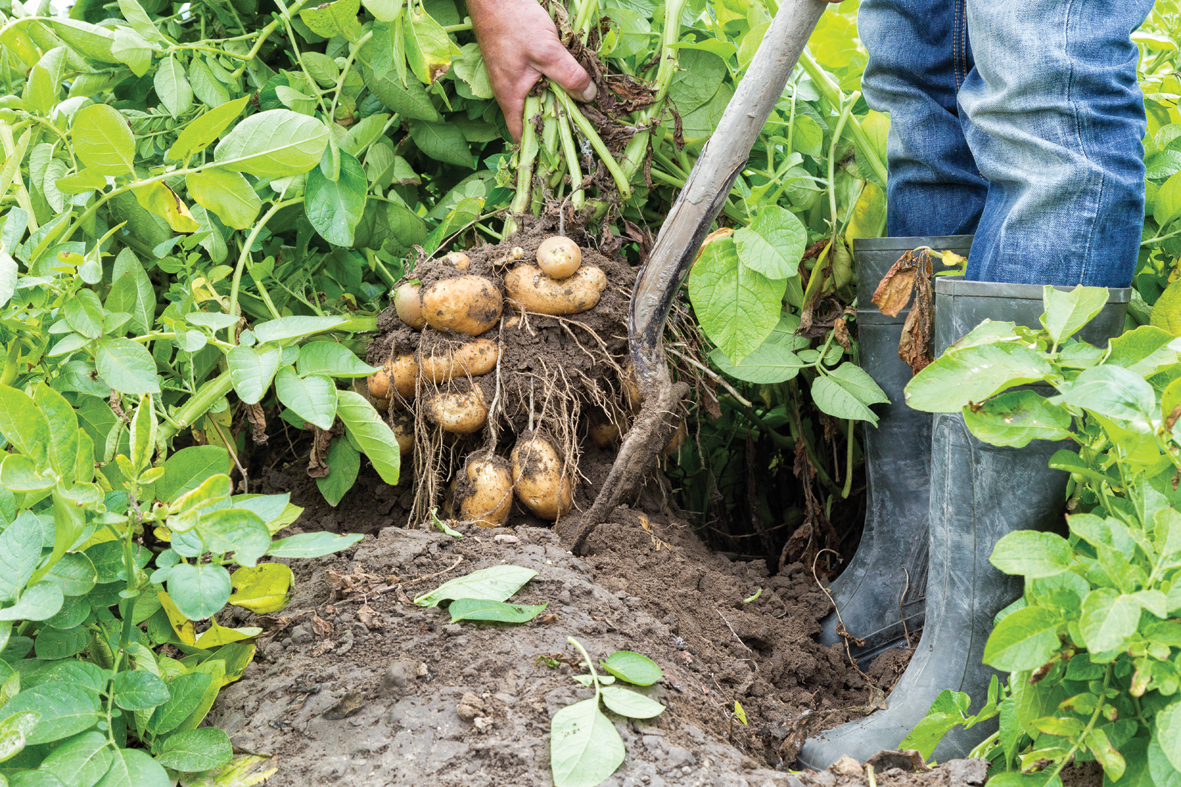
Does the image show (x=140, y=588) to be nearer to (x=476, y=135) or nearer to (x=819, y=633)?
(x=819, y=633)

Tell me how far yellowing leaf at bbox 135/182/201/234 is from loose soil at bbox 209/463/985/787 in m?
0.49

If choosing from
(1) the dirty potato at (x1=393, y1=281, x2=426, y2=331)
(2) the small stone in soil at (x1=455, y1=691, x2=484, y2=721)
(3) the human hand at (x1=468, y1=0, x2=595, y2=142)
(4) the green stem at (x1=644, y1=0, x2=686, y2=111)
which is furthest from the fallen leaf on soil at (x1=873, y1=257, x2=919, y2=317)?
(2) the small stone in soil at (x1=455, y1=691, x2=484, y2=721)

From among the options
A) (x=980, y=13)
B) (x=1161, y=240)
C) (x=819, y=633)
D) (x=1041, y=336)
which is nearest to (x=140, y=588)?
(x=1041, y=336)

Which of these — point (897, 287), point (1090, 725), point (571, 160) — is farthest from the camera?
point (571, 160)

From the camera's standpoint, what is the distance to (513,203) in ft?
5.14

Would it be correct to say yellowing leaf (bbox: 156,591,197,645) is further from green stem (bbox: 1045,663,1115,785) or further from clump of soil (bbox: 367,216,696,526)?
green stem (bbox: 1045,663,1115,785)

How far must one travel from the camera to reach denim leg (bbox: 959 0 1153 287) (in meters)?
0.98

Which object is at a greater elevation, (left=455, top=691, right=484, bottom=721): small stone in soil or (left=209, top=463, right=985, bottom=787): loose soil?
(left=455, top=691, right=484, bottom=721): small stone in soil

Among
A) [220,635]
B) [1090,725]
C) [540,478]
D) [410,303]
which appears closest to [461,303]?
[410,303]

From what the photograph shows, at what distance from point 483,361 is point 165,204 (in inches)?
21.6

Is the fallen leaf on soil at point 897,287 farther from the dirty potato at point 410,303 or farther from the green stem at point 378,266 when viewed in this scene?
the green stem at point 378,266

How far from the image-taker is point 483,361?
1.43 metres

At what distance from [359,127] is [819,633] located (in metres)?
1.21

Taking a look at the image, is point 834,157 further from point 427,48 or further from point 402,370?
point 402,370
